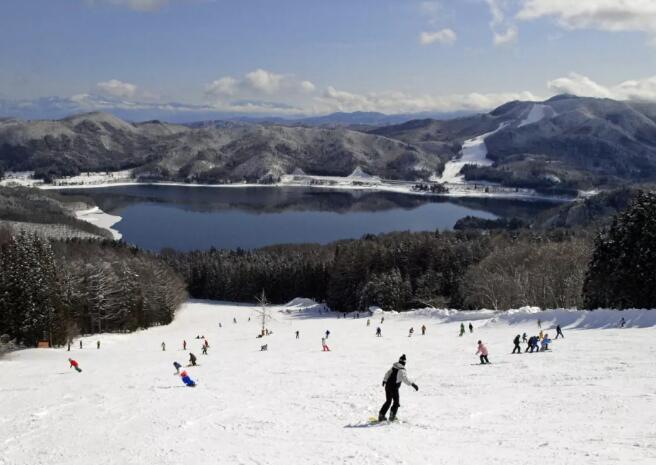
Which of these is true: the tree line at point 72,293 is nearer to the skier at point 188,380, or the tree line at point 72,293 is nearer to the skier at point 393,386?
the skier at point 188,380

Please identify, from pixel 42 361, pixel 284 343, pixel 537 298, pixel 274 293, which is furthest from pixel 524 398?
pixel 274 293

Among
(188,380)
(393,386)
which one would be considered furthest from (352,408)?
(188,380)

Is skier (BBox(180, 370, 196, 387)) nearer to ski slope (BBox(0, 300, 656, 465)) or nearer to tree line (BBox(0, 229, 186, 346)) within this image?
ski slope (BBox(0, 300, 656, 465))

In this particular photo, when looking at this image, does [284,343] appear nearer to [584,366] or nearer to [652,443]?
[584,366]

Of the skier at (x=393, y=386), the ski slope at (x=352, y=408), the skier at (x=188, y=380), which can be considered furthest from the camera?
the skier at (x=188, y=380)

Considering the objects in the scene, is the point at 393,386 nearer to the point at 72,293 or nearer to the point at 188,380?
Result: the point at 188,380

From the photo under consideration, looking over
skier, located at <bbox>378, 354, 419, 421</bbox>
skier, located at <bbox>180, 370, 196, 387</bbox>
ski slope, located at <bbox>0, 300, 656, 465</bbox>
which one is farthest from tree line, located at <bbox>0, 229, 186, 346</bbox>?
skier, located at <bbox>378, 354, 419, 421</bbox>

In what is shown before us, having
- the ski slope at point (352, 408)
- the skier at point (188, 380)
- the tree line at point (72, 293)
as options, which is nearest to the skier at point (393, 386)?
the ski slope at point (352, 408)
